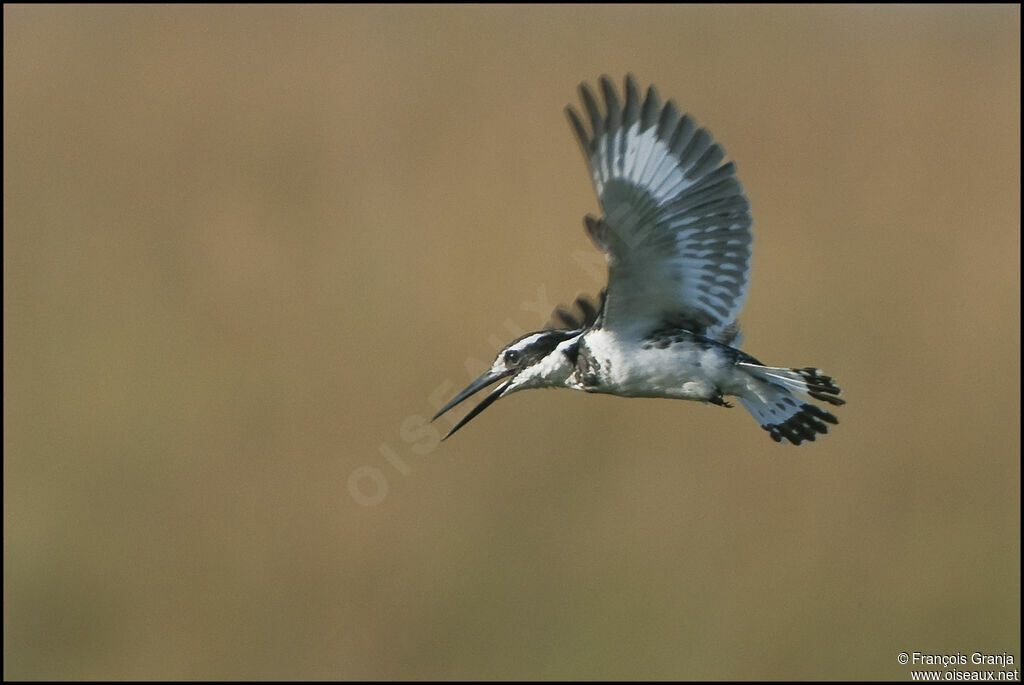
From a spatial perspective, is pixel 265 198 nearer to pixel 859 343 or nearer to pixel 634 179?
pixel 859 343

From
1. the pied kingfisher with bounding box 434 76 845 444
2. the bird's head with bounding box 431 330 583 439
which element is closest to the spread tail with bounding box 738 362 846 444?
Result: the pied kingfisher with bounding box 434 76 845 444

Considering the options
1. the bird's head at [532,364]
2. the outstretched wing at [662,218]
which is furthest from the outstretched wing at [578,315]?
the outstretched wing at [662,218]

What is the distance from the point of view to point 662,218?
416cm

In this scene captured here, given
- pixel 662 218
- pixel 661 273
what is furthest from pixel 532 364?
pixel 662 218

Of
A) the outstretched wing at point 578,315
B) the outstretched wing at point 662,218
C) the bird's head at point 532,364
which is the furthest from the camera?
the outstretched wing at point 578,315

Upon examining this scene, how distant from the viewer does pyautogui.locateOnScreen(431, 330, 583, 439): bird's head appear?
14.2ft

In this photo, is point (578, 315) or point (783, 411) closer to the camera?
point (783, 411)

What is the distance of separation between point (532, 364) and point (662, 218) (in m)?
0.62

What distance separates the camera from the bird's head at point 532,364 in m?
4.32

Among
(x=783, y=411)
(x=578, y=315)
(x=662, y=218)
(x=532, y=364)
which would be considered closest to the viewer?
(x=662, y=218)

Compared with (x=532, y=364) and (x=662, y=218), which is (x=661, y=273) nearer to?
(x=662, y=218)

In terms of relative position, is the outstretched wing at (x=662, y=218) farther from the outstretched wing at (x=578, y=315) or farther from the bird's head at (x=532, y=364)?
the outstretched wing at (x=578, y=315)

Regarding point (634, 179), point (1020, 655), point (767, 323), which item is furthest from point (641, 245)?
point (1020, 655)

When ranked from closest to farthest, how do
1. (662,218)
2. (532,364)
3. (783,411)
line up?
(662,218) < (532,364) < (783,411)
